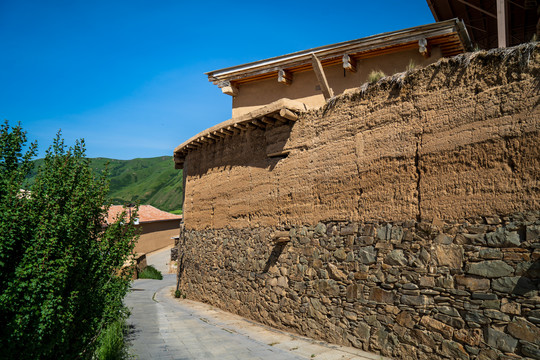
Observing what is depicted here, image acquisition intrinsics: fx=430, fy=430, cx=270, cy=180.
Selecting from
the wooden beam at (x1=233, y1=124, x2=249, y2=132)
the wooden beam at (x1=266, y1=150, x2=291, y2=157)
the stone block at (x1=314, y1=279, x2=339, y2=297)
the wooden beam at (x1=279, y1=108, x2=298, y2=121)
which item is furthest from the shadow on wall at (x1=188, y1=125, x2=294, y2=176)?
the stone block at (x1=314, y1=279, x2=339, y2=297)

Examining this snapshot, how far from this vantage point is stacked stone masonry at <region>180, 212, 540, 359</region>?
5219 mm

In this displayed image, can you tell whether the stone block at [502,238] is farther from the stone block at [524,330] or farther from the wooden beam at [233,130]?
the wooden beam at [233,130]

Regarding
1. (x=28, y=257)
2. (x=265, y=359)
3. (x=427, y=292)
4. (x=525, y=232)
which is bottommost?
(x=265, y=359)

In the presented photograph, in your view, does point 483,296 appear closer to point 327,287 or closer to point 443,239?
point 443,239

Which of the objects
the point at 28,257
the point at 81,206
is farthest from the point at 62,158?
the point at 28,257

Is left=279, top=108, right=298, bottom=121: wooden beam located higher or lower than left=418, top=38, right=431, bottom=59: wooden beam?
lower

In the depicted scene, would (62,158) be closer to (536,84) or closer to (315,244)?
(315,244)

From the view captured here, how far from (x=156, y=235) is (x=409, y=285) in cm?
2953

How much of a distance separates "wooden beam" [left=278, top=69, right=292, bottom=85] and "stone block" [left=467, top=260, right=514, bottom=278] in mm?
7758

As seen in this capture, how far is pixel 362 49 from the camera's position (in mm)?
10508

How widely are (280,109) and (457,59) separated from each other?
362 cm

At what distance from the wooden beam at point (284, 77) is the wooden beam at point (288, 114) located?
3296 mm

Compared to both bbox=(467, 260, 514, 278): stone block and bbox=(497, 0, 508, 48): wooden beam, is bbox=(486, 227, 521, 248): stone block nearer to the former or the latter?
bbox=(467, 260, 514, 278): stone block

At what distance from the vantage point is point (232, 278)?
10781 mm
